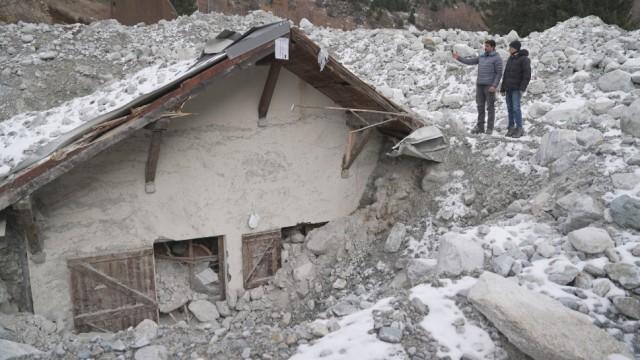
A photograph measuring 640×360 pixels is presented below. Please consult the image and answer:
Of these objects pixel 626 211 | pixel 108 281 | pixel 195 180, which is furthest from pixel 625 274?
pixel 108 281

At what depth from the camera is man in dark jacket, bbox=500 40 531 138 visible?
727 cm

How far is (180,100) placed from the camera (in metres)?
5.53

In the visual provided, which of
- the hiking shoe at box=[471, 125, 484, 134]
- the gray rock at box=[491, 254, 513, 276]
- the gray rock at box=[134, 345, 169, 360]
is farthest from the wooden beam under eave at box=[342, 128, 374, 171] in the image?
the gray rock at box=[134, 345, 169, 360]

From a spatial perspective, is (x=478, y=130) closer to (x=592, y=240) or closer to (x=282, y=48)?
(x=592, y=240)

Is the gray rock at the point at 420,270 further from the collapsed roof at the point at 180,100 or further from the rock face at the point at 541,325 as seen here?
the collapsed roof at the point at 180,100

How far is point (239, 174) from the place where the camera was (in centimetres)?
706

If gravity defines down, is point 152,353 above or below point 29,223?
below

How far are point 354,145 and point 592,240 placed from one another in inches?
155

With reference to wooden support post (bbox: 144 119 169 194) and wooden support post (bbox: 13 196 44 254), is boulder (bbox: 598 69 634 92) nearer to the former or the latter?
wooden support post (bbox: 144 119 169 194)

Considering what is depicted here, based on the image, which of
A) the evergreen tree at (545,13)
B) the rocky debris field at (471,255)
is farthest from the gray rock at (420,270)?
the evergreen tree at (545,13)

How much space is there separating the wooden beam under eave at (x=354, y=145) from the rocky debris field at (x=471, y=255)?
1.88 ft

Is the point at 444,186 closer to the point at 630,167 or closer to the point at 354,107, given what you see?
the point at 354,107

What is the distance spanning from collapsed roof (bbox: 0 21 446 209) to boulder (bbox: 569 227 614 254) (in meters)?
2.76

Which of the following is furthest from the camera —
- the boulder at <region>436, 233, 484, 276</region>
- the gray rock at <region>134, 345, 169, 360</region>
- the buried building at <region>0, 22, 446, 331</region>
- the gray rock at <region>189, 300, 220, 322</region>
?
the gray rock at <region>189, 300, 220, 322</region>
